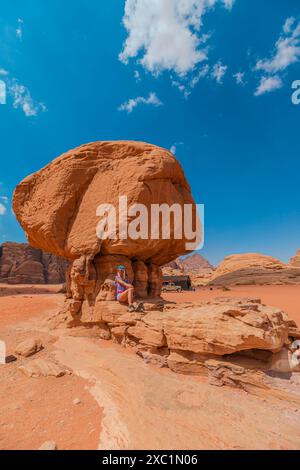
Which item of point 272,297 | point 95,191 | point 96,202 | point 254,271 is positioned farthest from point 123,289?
point 254,271

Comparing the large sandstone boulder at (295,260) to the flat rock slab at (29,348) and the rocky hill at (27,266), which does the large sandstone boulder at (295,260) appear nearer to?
the rocky hill at (27,266)

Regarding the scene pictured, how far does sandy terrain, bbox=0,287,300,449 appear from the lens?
253 cm

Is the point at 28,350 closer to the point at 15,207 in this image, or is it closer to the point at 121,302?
the point at 121,302

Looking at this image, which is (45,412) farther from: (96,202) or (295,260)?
A: (295,260)

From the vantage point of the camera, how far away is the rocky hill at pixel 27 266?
35.3 m

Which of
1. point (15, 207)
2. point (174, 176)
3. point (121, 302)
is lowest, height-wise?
point (121, 302)

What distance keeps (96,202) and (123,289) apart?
303cm

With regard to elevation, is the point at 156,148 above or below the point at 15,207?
above

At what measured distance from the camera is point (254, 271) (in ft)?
116

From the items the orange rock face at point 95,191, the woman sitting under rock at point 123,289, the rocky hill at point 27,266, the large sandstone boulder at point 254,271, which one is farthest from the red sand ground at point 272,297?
the rocky hill at point 27,266

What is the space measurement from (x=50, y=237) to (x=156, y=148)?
4.82 m

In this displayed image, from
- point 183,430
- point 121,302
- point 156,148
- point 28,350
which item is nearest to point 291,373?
point 183,430

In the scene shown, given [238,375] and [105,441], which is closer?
[105,441]
